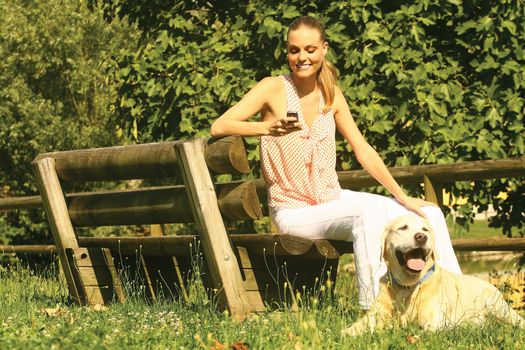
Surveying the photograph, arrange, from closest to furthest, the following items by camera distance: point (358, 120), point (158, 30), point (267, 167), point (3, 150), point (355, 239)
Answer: point (355, 239)
point (267, 167)
point (358, 120)
point (158, 30)
point (3, 150)

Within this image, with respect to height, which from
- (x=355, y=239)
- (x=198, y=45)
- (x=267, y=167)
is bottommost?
(x=355, y=239)

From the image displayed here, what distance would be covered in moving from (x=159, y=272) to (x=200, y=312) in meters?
0.97

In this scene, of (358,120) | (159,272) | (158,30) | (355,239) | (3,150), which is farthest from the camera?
(3,150)

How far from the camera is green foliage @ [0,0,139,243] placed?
18266 millimetres

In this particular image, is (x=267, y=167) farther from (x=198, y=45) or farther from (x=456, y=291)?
(x=198, y=45)

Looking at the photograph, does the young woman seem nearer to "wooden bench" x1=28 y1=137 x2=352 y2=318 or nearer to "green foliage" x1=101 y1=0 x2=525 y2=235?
"wooden bench" x1=28 y1=137 x2=352 y2=318

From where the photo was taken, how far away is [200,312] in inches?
227

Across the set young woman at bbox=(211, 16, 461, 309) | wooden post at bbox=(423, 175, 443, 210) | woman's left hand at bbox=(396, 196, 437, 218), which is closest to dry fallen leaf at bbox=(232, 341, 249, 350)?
young woman at bbox=(211, 16, 461, 309)

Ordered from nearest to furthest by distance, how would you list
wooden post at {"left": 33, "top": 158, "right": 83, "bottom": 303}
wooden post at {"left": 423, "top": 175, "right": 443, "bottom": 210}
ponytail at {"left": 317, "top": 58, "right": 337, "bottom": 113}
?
1. ponytail at {"left": 317, "top": 58, "right": 337, "bottom": 113}
2. wooden post at {"left": 33, "top": 158, "right": 83, "bottom": 303}
3. wooden post at {"left": 423, "top": 175, "right": 443, "bottom": 210}

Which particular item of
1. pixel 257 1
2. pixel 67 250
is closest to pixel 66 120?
pixel 257 1

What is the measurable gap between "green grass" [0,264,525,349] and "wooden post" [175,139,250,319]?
0.48ft

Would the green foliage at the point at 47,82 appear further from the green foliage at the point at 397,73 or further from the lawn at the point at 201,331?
the lawn at the point at 201,331

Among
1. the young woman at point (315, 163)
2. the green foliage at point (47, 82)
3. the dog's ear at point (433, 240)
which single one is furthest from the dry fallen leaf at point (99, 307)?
the green foliage at point (47, 82)

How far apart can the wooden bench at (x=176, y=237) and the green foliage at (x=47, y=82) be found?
10978 millimetres
